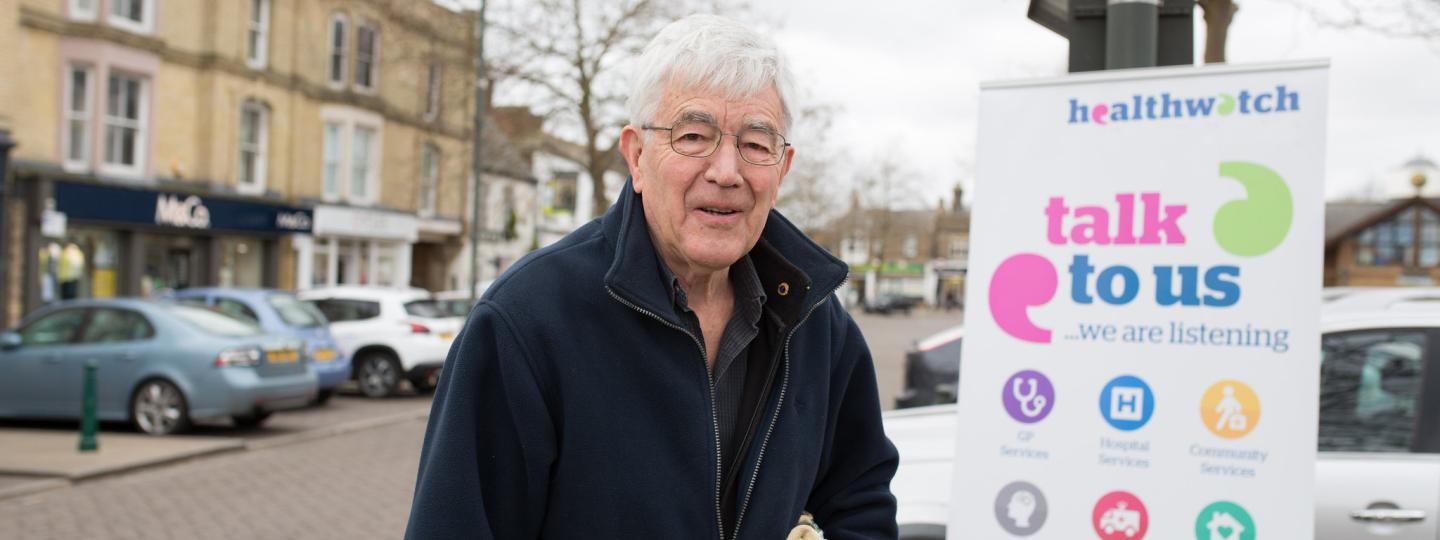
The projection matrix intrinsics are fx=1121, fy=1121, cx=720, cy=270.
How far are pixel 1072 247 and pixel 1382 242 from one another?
198 ft

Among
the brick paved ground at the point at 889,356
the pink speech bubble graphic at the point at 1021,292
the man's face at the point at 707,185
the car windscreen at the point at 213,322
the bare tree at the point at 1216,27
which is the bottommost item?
the brick paved ground at the point at 889,356

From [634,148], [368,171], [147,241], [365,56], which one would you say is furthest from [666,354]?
[368,171]

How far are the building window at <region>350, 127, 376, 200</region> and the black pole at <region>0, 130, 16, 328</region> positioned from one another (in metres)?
10.8

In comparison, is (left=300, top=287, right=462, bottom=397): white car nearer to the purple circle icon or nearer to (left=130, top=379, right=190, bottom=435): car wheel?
(left=130, top=379, right=190, bottom=435): car wheel

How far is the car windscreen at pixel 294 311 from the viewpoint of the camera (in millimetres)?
13757

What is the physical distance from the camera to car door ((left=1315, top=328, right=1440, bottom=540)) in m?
3.82

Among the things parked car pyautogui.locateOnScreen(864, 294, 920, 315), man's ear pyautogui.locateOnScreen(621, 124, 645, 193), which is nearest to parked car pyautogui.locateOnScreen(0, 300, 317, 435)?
man's ear pyautogui.locateOnScreen(621, 124, 645, 193)

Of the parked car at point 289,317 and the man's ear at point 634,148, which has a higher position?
the man's ear at point 634,148

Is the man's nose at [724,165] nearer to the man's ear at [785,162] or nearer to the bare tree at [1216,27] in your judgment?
the man's ear at [785,162]

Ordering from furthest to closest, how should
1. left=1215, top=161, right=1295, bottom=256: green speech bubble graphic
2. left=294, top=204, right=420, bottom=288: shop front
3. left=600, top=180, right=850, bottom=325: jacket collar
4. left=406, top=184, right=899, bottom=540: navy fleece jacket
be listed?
left=294, top=204, right=420, bottom=288: shop front < left=1215, top=161, right=1295, bottom=256: green speech bubble graphic < left=600, top=180, right=850, bottom=325: jacket collar < left=406, top=184, right=899, bottom=540: navy fleece jacket

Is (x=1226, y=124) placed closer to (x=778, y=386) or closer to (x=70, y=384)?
(x=778, y=386)

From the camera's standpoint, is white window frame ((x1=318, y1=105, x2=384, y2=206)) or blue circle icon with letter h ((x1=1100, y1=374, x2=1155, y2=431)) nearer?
blue circle icon with letter h ((x1=1100, y1=374, x2=1155, y2=431))

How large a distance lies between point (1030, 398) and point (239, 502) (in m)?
6.61

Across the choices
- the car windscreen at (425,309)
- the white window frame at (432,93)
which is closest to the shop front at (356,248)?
the white window frame at (432,93)
